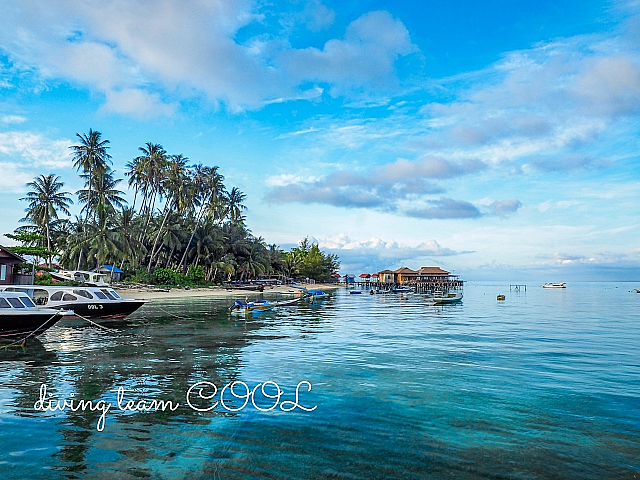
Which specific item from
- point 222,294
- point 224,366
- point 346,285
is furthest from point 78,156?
point 346,285

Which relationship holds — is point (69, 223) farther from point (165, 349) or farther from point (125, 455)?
point (125, 455)

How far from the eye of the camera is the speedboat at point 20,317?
18.0 m

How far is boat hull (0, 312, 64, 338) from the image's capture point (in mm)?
18047

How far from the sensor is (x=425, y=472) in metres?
7.36

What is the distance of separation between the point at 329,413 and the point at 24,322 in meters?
15.0

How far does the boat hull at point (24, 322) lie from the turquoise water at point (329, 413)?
81 centimetres

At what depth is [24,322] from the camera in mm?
18453

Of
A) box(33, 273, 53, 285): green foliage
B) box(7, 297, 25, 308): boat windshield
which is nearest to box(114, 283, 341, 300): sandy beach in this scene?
box(33, 273, 53, 285): green foliage

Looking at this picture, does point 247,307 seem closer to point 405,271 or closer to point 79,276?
point 79,276

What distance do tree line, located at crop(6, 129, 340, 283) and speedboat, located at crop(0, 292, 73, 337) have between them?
37.6m

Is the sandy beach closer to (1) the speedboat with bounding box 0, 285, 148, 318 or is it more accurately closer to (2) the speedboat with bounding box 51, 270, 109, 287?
(2) the speedboat with bounding box 51, 270, 109, 287

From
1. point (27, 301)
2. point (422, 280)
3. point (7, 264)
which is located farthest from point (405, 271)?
point (27, 301)

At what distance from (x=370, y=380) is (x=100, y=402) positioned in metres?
7.76

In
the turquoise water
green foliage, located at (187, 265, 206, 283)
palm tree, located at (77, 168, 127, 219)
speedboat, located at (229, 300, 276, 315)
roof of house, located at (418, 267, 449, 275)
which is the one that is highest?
palm tree, located at (77, 168, 127, 219)
